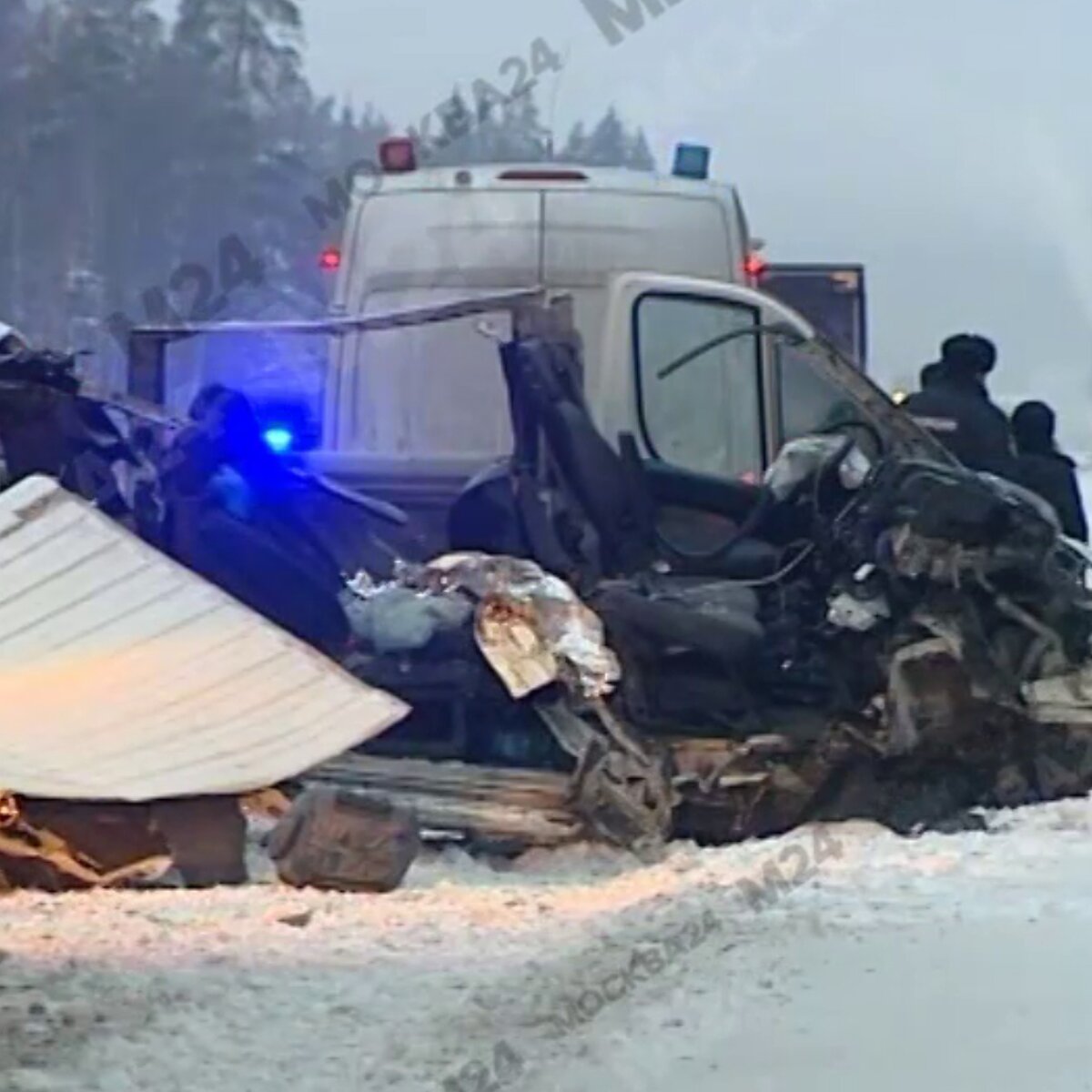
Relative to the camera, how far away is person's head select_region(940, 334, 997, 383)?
10.8 m

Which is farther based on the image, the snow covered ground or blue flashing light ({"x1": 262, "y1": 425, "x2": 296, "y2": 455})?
blue flashing light ({"x1": 262, "y1": 425, "x2": 296, "y2": 455})

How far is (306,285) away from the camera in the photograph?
16125 millimetres

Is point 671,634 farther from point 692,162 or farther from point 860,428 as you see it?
point 692,162

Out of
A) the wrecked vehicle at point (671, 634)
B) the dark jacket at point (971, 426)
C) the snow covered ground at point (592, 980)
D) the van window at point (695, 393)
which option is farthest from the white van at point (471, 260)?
the snow covered ground at point (592, 980)

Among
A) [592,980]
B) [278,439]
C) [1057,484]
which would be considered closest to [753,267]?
[1057,484]

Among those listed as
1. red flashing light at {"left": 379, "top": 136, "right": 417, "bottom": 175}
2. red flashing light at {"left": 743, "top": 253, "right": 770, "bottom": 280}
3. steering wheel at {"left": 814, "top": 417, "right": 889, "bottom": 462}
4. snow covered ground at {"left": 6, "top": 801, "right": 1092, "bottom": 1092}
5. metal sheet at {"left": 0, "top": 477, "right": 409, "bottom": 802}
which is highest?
red flashing light at {"left": 379, "top": 136, "right": 417, "bottom": 175}

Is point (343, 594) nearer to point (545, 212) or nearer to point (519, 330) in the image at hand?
point (519, 330)

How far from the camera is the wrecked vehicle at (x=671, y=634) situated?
25.2 feet

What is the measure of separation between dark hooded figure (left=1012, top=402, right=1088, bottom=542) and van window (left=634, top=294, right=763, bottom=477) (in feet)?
3.93

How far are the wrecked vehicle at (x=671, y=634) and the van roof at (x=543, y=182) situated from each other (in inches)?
117

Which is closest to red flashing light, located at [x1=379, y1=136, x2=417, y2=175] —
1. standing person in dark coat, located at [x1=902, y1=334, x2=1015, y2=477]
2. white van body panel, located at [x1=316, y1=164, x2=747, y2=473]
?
white van body panel, located at [x1=316, y1=164, x2=747, y2=473]

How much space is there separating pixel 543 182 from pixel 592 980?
20.6ft

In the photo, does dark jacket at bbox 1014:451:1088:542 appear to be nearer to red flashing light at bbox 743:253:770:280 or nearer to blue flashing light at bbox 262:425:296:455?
red flashing light at bbox 743:253:770:280

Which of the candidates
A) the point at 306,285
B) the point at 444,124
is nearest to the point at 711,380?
the point at 444,124
